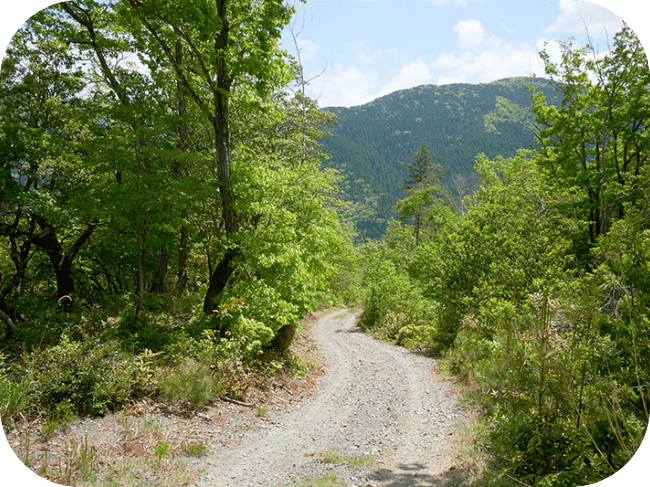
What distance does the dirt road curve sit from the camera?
4438 millimetres

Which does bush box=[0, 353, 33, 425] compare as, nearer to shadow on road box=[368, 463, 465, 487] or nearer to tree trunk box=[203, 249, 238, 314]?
shadow on road box=[368, 463, 465, 487]

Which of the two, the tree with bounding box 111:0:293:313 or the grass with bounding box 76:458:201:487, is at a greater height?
the tree with bounding box 111:0:293:313

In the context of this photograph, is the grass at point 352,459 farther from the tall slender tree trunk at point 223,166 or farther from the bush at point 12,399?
the tall slender tree trunk at point 223,166

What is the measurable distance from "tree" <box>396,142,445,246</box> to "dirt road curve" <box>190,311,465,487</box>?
81.7 feet

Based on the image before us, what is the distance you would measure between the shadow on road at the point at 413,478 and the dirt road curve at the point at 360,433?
1 centimetres

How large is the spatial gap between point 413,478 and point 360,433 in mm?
2057

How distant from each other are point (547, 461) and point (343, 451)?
2884mm

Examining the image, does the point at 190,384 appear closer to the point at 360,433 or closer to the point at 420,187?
the point at 360,433

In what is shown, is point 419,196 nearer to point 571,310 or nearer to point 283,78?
point 283,78

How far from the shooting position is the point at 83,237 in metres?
10.4

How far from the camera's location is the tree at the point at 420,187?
34.4 meters

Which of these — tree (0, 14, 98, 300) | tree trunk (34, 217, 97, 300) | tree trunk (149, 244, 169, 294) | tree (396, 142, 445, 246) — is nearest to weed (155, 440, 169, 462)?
tree (0, 14, 98, 300)

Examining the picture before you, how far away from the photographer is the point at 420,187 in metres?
38.8

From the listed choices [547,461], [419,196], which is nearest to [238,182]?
[547,461]
